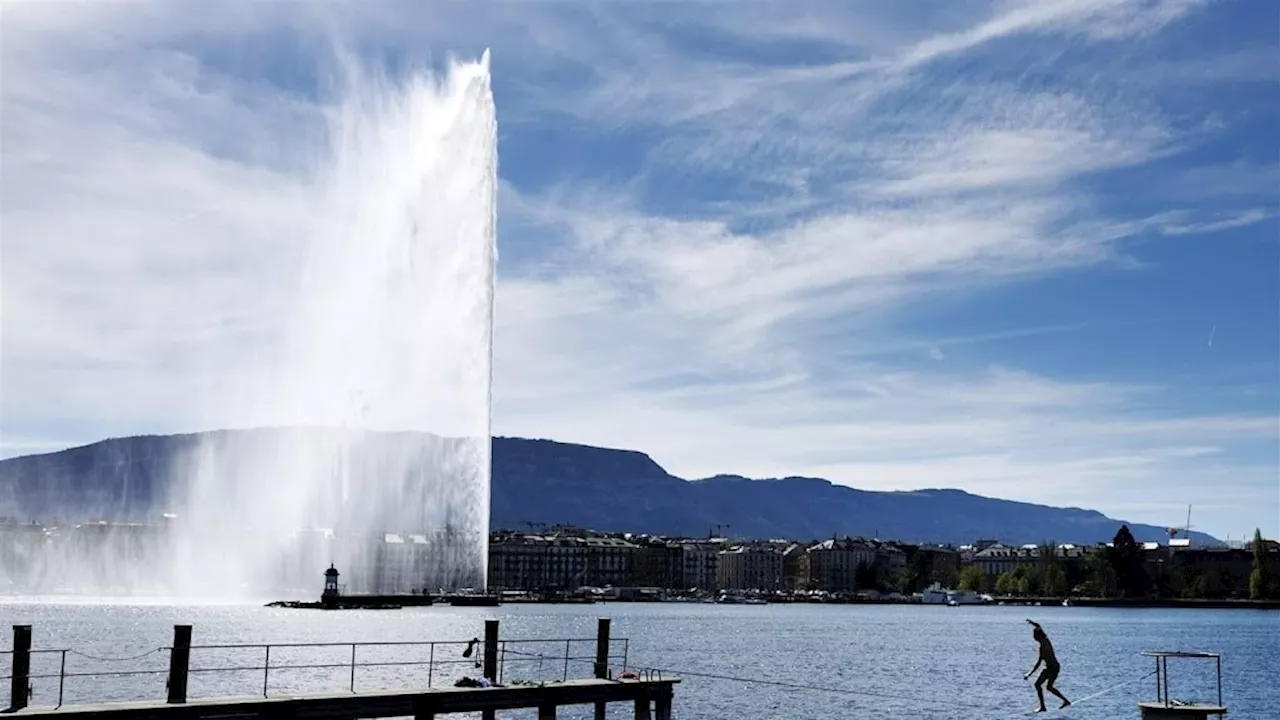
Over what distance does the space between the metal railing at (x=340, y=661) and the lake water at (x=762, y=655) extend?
1.85 ft

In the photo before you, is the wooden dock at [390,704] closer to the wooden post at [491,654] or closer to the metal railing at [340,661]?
the metal railing at [340,661]

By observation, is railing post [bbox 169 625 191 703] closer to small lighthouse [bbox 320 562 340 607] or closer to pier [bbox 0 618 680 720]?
pier [bbox 0 618 680 720]

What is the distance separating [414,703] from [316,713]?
2.74 m

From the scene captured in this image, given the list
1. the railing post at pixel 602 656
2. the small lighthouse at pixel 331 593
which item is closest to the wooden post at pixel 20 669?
the railing post at pixel 602 656

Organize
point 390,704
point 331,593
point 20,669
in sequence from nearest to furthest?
1. point 20,669
2. point 390,704
3. point 331,593

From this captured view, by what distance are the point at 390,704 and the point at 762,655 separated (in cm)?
6883

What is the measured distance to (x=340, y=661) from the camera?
243 ft

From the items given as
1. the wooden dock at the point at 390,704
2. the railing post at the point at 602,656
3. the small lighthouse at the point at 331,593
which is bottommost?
the small lighthouse at the point at 331,593

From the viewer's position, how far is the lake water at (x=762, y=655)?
59.6 m

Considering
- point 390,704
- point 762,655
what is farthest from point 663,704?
point 762,655

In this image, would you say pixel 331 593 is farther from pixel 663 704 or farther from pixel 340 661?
pixel 663 704

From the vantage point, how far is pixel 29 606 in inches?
6501

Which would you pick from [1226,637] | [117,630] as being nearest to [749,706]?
[117,630]

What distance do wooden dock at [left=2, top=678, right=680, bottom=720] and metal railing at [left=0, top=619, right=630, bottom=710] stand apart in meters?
0.53
